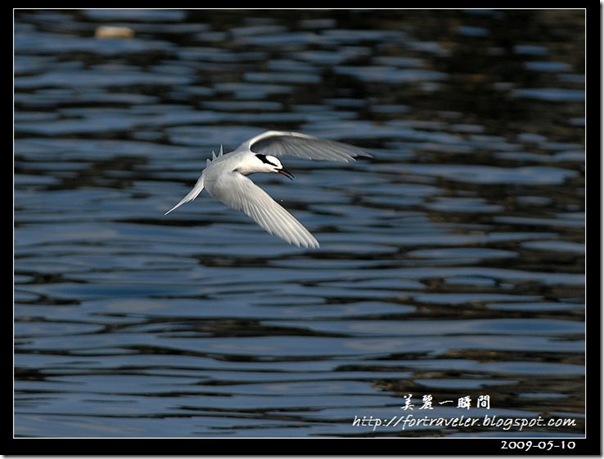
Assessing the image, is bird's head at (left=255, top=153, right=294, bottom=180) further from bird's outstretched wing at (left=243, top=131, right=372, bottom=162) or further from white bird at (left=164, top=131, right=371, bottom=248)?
bird's outstretched wing at (left=243, top=131, right=372, bottom=162)

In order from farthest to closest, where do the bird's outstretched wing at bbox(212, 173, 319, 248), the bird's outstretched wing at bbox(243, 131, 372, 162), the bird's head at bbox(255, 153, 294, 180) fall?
the bird's outstretched wing at bbox(243, 131, 372, 162), the bird's head at bbox(255, 153, 294, 180), the bird's outstretched wing at bbox(212, 173, 319, 248)

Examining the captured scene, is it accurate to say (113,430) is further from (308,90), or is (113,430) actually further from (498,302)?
(308,90)

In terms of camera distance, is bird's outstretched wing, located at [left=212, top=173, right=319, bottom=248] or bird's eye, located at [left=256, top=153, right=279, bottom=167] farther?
bird's eye, located at [left=256, top=153, right=279, bottom=167]

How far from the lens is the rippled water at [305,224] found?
11.8 metres

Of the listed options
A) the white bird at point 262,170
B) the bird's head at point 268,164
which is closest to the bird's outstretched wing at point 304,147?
the white bird at point 262,170

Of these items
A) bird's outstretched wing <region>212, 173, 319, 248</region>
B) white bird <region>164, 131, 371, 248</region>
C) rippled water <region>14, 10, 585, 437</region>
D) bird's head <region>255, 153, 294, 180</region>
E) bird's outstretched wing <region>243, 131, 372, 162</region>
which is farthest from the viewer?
rippled water <region>14, 10, 585, 437</region>

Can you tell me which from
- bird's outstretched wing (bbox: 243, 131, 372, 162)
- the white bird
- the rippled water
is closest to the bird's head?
the white bird

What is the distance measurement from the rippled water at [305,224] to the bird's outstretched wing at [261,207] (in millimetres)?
2616

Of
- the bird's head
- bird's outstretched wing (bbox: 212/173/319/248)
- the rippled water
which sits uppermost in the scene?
the bird's head

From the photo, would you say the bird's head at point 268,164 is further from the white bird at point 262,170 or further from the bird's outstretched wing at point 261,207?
the bird's outstretched wing at point 261,207

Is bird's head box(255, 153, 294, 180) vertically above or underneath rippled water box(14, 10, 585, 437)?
above

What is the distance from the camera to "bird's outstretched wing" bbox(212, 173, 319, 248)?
8.39 metres

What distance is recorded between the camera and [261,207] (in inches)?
344

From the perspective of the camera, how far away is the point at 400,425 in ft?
36.4
